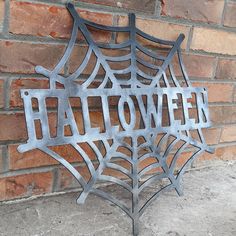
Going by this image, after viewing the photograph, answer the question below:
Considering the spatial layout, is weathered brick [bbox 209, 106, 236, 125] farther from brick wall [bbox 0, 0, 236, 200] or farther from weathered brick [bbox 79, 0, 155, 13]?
weathered brick [bbox 79, 0, 155, 13]

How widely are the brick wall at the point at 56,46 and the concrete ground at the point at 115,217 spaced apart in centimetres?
8

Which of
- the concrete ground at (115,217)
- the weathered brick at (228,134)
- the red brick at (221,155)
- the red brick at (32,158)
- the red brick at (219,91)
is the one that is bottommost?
the red brick at (221,155)

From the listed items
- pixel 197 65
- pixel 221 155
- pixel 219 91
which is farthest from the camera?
pixel 221 155

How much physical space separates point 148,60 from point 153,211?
0.52 m

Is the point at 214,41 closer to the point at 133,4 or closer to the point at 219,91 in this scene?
the point at 219,91

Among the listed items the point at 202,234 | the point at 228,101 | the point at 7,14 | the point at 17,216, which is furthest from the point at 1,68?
the point at 228,101

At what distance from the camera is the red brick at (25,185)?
1071mm

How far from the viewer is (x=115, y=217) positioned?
3.42ft

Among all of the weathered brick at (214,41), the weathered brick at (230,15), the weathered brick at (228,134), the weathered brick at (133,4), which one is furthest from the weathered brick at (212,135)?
the weathered brick at (133,4)

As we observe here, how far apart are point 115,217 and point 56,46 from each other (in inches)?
21.7

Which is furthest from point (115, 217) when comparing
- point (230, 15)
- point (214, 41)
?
point (230, 15)

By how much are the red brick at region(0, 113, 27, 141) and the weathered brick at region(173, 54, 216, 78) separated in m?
0.60

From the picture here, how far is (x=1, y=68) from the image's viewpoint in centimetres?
97

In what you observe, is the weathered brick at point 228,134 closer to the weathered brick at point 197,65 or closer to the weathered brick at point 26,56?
the weathered brick at point 197,65
